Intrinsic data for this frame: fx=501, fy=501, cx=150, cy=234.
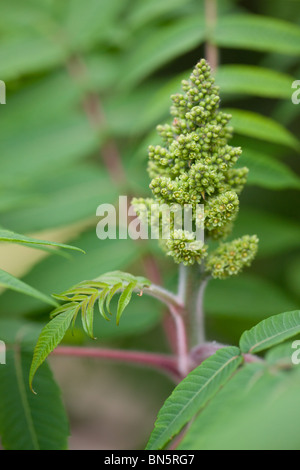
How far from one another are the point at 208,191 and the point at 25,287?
0.45 m

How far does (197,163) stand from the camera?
3.72 ft

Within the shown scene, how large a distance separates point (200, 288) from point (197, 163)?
352 mm

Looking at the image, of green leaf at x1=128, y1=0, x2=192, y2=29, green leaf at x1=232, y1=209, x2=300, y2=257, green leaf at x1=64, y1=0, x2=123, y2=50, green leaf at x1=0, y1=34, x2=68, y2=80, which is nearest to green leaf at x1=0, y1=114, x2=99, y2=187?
green leaf at x1=0, y1=34, x2=68, y2=80

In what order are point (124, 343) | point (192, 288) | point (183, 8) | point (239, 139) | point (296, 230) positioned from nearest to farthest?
point (192, 288)
point (239, 139)
point (296, 230)
point (183, 8)
point (124, 343)

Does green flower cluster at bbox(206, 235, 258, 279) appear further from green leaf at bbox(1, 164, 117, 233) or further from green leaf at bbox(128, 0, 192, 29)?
green leaf at bbox(128, 0, 192, 29)

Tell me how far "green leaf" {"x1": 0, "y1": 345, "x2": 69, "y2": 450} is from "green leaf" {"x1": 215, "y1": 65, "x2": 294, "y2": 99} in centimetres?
121

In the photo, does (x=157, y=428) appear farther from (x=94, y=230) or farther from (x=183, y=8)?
(x=183, y=8)

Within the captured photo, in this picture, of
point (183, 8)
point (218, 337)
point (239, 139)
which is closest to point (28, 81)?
point (183, 8)

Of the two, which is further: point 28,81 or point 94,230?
point 28,81

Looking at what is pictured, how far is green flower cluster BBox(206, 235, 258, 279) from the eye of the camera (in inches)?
48.3

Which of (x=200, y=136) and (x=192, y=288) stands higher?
(x=200, y=136)

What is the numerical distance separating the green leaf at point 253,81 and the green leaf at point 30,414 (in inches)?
47.8
